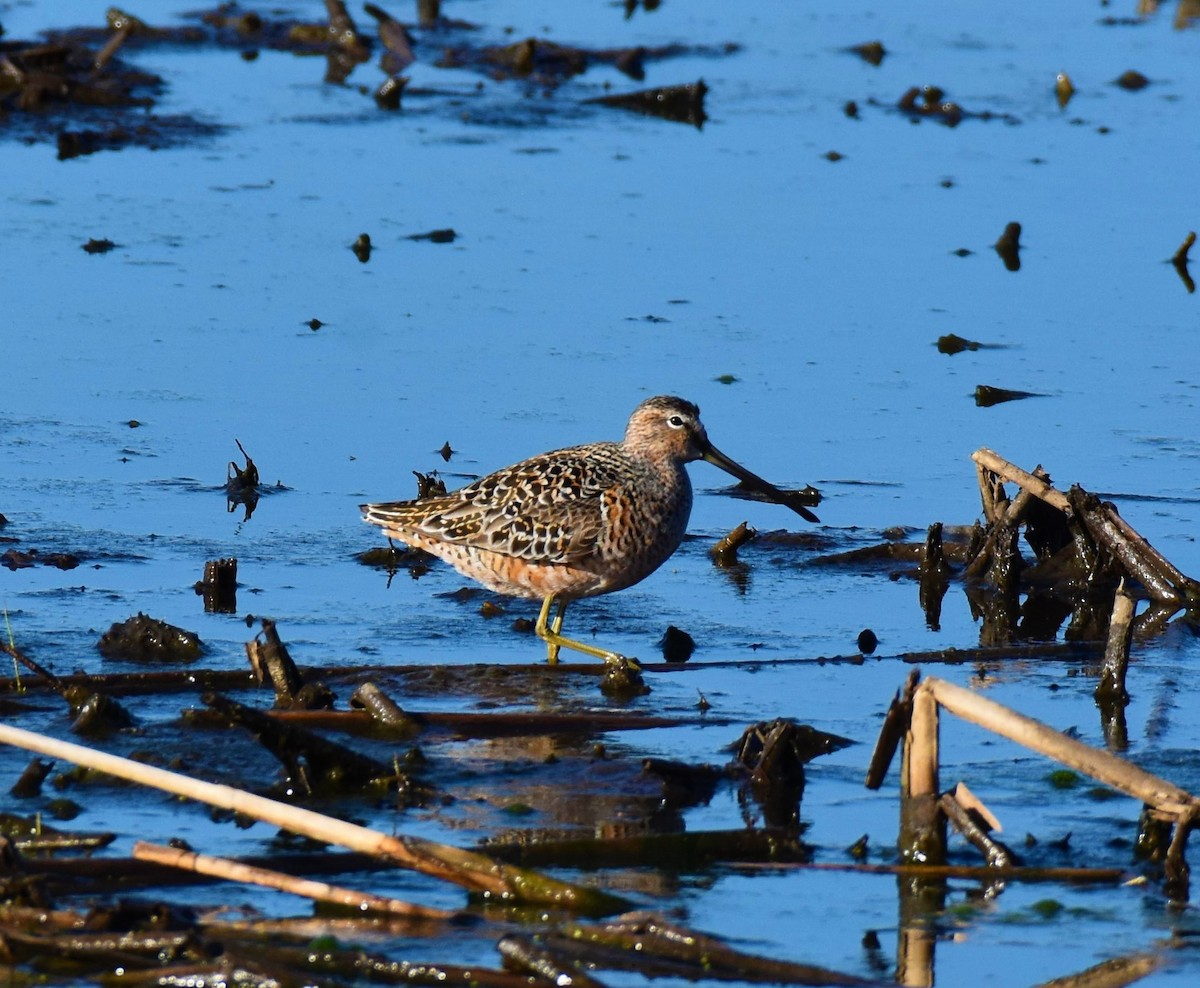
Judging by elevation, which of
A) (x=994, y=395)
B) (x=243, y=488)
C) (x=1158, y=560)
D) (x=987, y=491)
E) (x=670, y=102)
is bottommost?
(x=243, y=488)

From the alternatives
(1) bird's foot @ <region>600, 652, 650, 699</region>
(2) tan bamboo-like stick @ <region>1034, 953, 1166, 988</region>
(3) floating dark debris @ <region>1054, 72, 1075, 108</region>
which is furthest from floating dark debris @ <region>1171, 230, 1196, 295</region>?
(2) tan bamboo-like stick @ <region>1034, 953, 1166, 988</region>

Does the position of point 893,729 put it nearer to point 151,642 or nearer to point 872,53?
point 151,642

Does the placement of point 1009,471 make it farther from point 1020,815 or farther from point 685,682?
point 1020,815

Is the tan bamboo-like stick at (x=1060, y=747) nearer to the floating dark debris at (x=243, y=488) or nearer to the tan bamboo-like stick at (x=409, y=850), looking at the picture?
the tan bamboo-like stick at (x=409, y=850)

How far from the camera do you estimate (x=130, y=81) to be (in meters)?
17.9

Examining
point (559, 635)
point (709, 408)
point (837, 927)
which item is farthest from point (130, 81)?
point (837, 927)

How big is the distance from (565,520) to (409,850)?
304cm

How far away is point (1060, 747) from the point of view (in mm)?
5363

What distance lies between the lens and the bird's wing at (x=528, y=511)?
8055 millimetres

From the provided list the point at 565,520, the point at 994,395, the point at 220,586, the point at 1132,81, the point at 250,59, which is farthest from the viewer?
the point at 250,59

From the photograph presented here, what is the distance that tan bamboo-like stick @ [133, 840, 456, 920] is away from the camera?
4.95 metres

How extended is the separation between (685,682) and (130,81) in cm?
1185

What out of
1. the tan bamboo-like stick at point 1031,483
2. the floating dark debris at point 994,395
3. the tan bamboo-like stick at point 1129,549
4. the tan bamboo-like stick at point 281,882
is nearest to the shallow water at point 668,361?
the floating dark debris at point 994,395

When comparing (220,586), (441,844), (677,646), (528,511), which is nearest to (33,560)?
(220,586)
